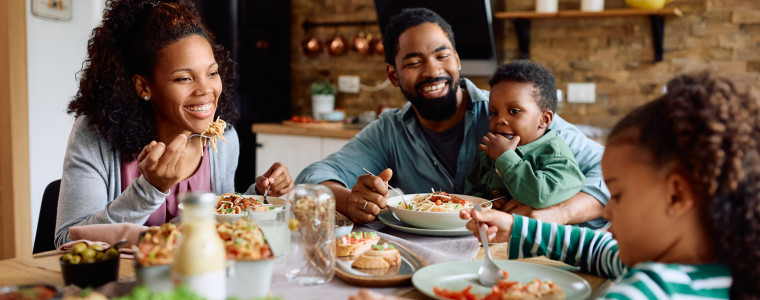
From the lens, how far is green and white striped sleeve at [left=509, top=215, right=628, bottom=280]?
1117 mm

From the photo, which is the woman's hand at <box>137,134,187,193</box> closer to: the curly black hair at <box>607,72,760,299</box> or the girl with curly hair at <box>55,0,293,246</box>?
the girl with curly hair at <box>55,0,293,246</box>

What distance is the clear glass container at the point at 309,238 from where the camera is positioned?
1062 mm

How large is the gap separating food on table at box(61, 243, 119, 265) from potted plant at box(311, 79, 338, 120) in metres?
3.36

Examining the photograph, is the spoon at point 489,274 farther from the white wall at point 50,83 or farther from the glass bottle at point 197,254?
the white wall at point 50,83

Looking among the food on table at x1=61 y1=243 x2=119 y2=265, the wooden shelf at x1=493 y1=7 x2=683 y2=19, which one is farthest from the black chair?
Result: the wooden shelf at x1=493 y1=7 x2=683 y2=19

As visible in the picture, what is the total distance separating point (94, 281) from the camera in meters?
0.99

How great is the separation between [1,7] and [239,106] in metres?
1.64

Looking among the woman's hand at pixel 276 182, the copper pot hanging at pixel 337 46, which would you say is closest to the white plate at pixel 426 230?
→ the woman's hand at pixel 276 182

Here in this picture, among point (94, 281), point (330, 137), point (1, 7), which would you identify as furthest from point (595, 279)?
point (1, 7)

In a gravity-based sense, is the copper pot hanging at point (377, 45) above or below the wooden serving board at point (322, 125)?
above

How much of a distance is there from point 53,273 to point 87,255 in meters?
0.17

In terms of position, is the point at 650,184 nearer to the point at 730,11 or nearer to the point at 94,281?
the point at 94,281

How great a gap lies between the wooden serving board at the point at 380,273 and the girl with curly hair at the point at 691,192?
1.27 ft

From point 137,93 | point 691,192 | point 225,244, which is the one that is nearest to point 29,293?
point 225,244
